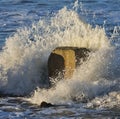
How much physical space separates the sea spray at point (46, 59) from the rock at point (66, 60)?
14cm

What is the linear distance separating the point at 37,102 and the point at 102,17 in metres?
10.00

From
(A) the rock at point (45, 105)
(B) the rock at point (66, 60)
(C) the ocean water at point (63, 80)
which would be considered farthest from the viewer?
(B) the rock at point (66, 60)

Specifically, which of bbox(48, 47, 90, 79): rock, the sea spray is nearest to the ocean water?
the sea spray

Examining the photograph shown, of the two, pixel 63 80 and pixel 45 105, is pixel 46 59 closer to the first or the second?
pixel 63 80

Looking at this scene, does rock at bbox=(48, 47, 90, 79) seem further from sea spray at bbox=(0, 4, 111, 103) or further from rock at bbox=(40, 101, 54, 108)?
rock at bbox=(40, 101, 54, 108)

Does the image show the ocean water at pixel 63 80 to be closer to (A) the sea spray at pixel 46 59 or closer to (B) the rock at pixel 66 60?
(A) the sea spray at pixel 46 59

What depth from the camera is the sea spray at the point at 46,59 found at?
1037 cm

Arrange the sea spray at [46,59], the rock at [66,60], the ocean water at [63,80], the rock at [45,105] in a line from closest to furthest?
1. the ocean water at [63,80]
2. the rock at [45,105]
3. the sea spray at [46,59]
4. the rock at [66,60]

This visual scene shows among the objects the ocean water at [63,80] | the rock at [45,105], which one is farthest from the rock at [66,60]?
the rock at [45,105]

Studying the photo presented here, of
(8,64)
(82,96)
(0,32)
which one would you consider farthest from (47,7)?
(82,96)

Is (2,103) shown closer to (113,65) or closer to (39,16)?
(113,65)

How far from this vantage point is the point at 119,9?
69.5 feet

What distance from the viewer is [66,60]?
1091 cm

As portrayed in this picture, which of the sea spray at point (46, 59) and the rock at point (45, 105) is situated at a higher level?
the sea spray at point (46, 59)
